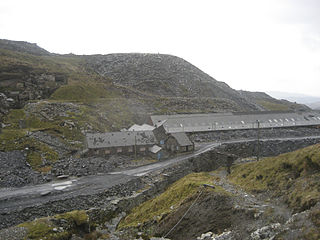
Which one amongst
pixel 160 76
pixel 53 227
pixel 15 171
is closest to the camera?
pixel 53 227

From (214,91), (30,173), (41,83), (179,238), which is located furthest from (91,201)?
(214,91)

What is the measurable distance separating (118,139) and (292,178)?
4080 centimetres

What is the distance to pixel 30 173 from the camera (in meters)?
44.2

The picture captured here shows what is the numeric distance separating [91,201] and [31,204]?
753 cm

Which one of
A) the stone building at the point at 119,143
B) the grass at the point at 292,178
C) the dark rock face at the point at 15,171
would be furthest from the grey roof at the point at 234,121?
the grass at the point at 292,178

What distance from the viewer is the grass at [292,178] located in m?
19.0

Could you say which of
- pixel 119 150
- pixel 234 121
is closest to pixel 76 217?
pixel 119 150

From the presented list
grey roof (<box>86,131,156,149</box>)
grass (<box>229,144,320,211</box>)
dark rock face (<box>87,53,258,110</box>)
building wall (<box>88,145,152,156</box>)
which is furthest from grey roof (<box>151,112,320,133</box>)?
grass (<box>229,144,320,211</box>)

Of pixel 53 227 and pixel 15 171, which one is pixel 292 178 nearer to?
pixel 53 227

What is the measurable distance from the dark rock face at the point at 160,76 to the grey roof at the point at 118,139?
8568cm

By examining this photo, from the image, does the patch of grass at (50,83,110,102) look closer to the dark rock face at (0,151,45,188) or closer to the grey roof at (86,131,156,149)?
the grey roof at (86,131,156,149)

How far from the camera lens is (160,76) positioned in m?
161

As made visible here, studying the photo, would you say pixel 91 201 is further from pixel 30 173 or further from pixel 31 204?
pixel 30 173

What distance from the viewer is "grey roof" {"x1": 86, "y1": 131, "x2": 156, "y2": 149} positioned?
56.3 m
